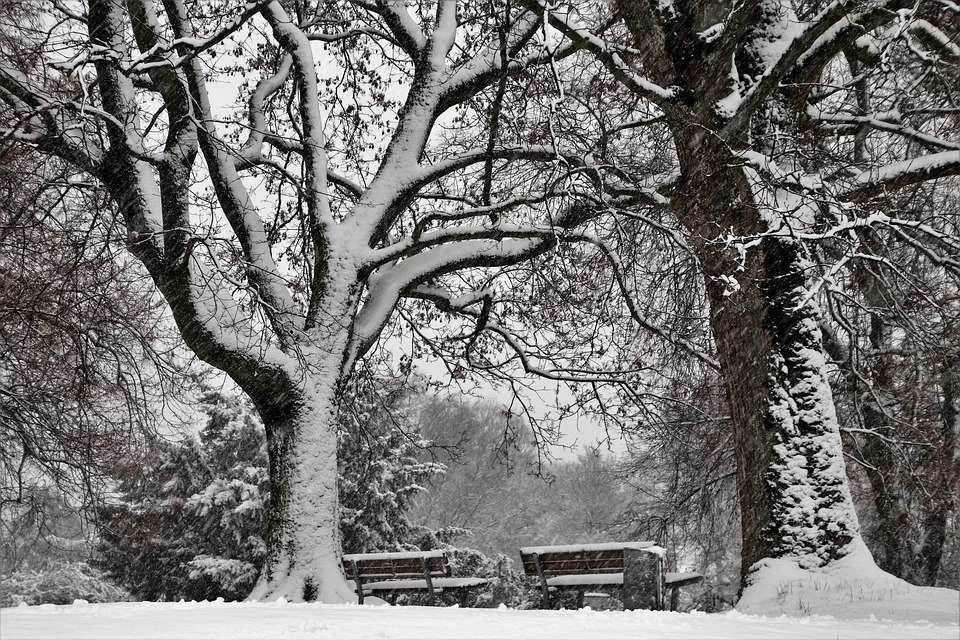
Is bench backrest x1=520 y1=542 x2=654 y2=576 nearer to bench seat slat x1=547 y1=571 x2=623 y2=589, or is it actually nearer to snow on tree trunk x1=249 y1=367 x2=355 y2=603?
bench seat slat x1=547 y1=571 x2=623 y2=589

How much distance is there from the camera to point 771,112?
751 centimetres

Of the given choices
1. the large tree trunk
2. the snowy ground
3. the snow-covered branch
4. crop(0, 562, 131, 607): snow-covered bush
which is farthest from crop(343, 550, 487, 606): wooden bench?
crop(0, 562, 131, 607): snow-covered bush

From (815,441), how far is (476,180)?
5.74m

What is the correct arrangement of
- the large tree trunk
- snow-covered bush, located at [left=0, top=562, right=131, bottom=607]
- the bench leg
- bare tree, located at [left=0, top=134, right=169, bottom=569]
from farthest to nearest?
1. snow-covered bush, located at [left=0, top=562, right=131, bottom=607]
2. the bench leg
3. bare tree, located at [left=0, top=134, right=169, bottom=569]
4. the large tree trunk

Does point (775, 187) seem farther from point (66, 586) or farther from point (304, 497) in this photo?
point (66, 586)

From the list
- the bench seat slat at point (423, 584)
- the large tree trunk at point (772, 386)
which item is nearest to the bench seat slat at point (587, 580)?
the bench seat slat at point (423, 584)

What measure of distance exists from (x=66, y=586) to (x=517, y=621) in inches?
898

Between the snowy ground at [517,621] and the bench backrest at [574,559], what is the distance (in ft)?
10.7

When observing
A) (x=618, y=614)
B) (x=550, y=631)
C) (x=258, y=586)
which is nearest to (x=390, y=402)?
(x=258, y=586)

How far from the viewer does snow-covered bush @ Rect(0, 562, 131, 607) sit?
21391 millimetres

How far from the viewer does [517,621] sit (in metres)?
3.62

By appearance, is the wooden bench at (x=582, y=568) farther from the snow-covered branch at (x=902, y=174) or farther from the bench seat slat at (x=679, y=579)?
the snow-covered branch at (x=902, y=174)

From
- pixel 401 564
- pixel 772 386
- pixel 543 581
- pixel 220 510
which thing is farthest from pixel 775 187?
pixel 220 510

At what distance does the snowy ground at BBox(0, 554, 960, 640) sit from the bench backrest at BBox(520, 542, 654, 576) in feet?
10.7
